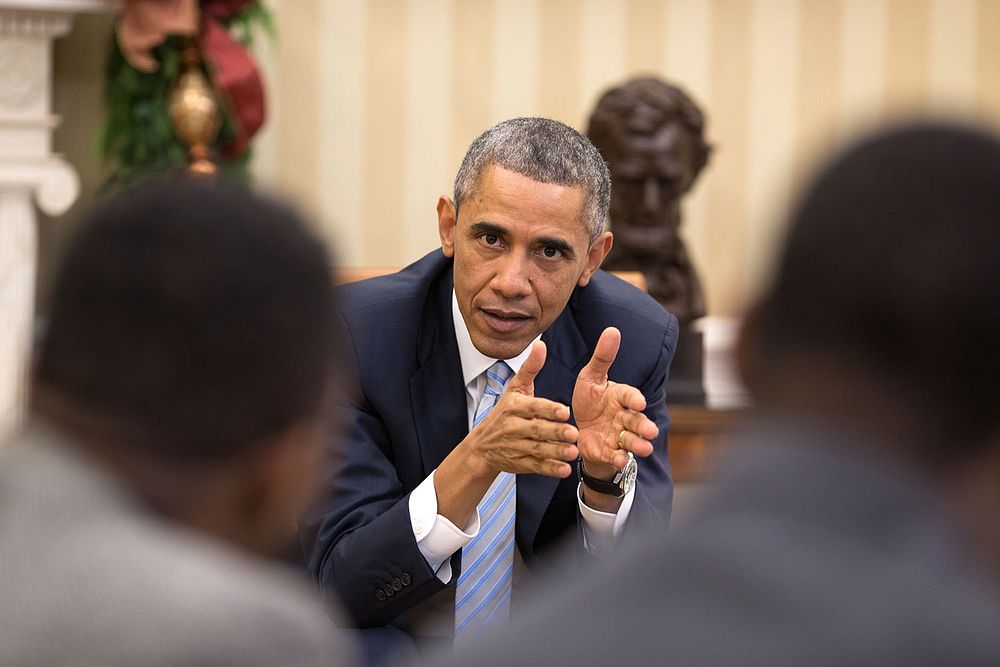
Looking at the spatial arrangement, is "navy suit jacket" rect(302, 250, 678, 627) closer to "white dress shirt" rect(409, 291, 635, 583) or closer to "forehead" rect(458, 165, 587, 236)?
"white dress shirt" rect(409, 291, 635, 583)

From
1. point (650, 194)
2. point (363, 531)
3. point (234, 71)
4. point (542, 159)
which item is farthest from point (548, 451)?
point (234, 71)

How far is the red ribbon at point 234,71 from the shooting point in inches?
179

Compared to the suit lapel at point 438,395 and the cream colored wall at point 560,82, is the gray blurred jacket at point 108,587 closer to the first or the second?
the suit lapel at point 438,395

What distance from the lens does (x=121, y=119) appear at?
15.0 feet

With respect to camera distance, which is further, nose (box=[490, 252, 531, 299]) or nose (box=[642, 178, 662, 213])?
nose (box=[642, 178, 662, 213])

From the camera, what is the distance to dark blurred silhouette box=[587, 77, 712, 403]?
15.0 feet

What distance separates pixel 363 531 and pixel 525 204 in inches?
25.8

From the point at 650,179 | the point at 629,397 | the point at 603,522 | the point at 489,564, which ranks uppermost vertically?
the point at 650,179

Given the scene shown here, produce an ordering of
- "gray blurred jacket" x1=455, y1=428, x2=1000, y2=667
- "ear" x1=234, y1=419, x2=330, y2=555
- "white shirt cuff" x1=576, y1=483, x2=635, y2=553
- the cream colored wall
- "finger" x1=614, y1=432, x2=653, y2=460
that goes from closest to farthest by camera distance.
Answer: "gray blurred jacket" x1=455, y1=428, x2=1000, y2=667 < "ear" x1=234, y1=419, x2=330, y2=555 < "finger" x1=614, y1=432, x2=653, y2=460 < "white shirt cuff" x1=576, y1=483, x2=635, y2=553 < the cream colored wall

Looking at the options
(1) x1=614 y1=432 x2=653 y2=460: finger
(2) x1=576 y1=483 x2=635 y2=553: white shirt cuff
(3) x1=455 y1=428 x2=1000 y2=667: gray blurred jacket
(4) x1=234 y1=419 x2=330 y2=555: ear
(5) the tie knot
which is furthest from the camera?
(5) the tie knot

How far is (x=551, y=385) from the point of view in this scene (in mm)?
2764

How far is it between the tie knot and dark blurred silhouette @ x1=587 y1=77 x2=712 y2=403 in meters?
1.82

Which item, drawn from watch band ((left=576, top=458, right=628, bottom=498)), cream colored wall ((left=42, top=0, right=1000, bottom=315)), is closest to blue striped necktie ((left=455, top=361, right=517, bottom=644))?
watch band ((left=576, top=458, right=628, bottom=498))

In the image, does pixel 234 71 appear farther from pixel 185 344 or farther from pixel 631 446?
pixel 185 344
